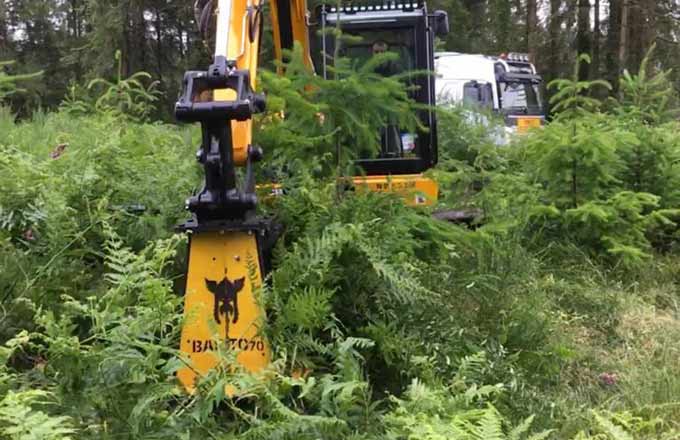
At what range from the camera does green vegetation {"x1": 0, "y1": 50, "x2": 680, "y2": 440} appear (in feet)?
9.82

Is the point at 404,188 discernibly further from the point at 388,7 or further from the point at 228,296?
the point at 388,7

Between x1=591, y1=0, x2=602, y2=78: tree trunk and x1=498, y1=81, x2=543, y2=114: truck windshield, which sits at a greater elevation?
x1=591, y1=0, x2=602, y2=78: tree trunk

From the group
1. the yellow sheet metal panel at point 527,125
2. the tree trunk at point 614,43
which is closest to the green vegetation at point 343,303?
the yellow sheet metal panel at point 527,125

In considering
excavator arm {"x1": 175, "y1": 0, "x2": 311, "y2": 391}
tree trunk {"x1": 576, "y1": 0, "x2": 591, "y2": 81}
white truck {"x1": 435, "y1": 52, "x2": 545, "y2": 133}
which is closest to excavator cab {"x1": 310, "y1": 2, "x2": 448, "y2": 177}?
excavator arm {"x1": 175, "y1": 0, "x2": 311, "y2": 391}

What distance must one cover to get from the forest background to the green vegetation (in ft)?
31.9

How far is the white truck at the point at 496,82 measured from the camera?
53.7 ft

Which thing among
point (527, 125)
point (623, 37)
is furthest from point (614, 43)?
point (527, 125)

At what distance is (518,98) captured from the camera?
687 inches

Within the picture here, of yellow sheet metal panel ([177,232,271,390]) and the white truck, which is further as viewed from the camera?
the white truck

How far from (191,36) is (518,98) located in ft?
37.7

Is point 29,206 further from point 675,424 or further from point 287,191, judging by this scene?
point 675,424

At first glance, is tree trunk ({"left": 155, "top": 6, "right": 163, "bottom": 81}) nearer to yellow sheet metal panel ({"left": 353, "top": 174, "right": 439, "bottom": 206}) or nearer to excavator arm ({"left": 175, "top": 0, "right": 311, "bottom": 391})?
yellow sheet metal panel ({"left": 353, "top": 174, "right": 439, "bottom": 206})

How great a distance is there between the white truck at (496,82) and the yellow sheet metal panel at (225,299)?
43.3 feet

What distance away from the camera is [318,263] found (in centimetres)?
355
